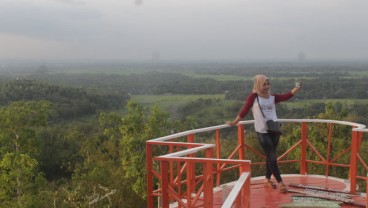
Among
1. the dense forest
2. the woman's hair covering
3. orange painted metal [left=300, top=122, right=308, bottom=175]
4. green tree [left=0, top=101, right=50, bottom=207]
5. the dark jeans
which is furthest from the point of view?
the dense forest

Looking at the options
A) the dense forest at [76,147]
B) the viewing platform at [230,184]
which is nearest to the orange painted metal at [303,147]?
the viewing platform at [230,184]

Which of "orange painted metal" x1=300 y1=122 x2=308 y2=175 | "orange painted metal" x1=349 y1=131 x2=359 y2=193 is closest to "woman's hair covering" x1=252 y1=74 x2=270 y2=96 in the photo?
"orange painted metal" x1=349 y1=131 x2=359 y2=193

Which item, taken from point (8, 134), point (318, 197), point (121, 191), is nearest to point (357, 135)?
point (318, 197)

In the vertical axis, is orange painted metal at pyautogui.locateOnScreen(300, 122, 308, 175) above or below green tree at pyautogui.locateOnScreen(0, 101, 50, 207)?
above

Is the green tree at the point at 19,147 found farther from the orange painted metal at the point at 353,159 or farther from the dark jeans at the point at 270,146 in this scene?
the orange painted metal at the point at 353,159

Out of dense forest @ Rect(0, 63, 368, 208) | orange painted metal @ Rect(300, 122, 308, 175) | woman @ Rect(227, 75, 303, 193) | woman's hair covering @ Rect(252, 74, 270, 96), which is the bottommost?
dense forest @ Rect(0, 63, 368, 208)

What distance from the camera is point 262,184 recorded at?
6270mm

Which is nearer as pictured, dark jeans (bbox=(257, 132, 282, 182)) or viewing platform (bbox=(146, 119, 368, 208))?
viewing platform (bbox=(146, 119, 368, 208))

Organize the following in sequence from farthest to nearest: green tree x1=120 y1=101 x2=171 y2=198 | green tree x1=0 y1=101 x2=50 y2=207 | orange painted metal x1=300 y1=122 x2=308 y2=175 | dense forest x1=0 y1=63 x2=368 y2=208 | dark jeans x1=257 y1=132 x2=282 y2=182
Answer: green tree x1=120 y1=101 x2=171 y2=198 < dense forest x1=0 y1=63 x2=368 y2=208 < green tree x1=0 y1=101 x2=50 y2=207 < orange painted metal x1=300 y1=122 x2=308 y2=175 < dark jeans x1=257 y1=132 x2=282 y2=182

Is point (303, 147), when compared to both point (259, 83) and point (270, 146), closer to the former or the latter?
point (270, 146)

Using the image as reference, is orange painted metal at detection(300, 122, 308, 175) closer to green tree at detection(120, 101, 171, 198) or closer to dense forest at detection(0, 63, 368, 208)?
dense forest at detection(0, 63, 368, 208)

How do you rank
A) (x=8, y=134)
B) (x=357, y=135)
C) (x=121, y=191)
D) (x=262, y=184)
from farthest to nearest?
(x=121, y=191)
(x=8, y=134)
(x=262, y=184)
(x=357, y=135)

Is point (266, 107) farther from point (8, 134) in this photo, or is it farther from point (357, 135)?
point (8, 134)

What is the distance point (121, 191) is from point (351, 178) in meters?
15.8
